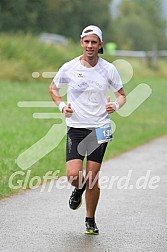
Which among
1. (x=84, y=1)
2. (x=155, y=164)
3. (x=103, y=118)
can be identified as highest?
(x=84, y=1)

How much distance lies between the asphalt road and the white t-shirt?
3.74 feet

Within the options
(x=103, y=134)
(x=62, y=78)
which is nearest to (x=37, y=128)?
(x=62, y=78)

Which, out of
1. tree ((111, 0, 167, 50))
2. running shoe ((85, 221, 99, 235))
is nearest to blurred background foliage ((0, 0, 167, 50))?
tree ((111, 0, 167, 50))

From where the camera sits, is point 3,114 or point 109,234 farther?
point 3,114

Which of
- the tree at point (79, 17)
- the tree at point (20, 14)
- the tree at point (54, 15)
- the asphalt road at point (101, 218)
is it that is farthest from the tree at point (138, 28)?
the asphalt road at point (101, 218)

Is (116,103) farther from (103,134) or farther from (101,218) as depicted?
(101,218)

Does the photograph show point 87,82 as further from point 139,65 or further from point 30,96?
point 139,65

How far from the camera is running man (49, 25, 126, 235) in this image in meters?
8.43

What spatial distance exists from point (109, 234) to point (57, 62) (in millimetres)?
30600

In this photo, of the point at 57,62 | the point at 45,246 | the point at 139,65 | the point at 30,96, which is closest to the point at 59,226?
the point at 45,246

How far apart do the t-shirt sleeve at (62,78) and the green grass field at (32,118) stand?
2.63 meters

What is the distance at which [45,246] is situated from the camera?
785 centimetres

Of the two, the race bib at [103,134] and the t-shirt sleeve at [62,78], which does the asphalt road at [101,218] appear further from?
the t-shirt sleeve at [62,78]

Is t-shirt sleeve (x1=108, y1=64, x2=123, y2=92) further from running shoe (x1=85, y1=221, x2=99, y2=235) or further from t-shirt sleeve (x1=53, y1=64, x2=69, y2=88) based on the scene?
running shoe (x1=85, y1=221, x2=99, y2=235)
